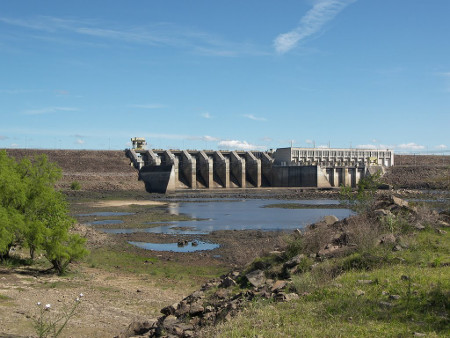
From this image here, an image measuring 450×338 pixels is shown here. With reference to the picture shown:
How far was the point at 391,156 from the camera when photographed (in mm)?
110250

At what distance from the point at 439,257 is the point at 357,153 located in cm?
10010

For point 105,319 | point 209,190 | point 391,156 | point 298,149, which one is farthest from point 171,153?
point 105,319

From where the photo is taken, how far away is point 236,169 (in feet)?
304

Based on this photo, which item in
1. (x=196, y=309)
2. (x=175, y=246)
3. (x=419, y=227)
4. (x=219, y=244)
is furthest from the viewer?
(x=219, y=244)

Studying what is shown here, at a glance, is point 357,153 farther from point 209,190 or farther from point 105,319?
point 105,319

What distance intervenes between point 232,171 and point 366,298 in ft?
278

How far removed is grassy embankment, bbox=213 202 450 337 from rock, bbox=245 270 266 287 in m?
0.46

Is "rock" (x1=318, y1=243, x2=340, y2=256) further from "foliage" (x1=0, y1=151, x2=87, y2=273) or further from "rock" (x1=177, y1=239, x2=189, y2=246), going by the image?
"rock" (x1=177, y1=239, x2=189, y2=246)

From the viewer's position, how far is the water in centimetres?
3938

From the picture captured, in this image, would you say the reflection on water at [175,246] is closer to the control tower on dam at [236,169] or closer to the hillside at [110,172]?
the hillside at [110,172]

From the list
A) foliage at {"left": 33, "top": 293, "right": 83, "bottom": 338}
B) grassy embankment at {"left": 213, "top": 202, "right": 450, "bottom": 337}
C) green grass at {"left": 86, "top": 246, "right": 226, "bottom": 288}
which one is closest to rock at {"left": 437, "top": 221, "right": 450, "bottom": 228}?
grassy embankment at {"left": 213, "top": 202, "right": 450, "bottom": 337}

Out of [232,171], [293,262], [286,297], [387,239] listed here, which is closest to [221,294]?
[293,262]

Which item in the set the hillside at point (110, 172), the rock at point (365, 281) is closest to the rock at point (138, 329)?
the rock at point (365, 281)

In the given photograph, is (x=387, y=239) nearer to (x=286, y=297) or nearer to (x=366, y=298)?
(x=366, y=298)
